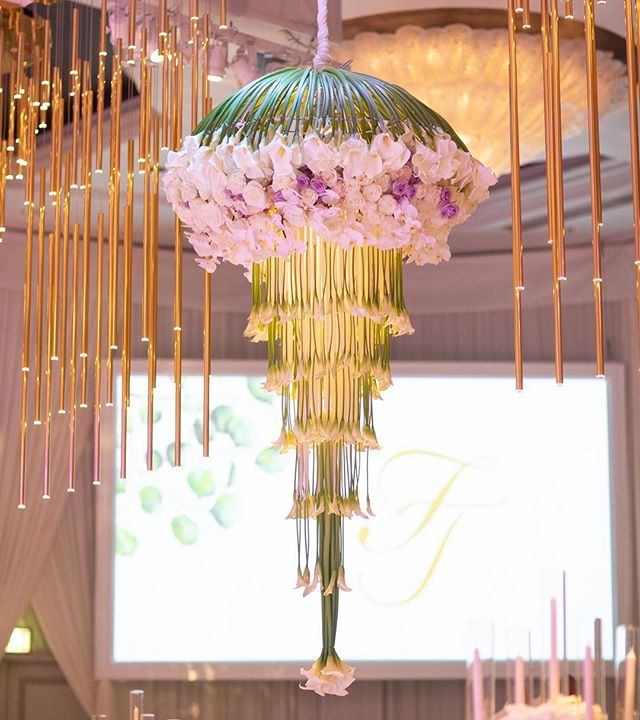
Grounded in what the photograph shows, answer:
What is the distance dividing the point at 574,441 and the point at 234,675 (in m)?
1.84

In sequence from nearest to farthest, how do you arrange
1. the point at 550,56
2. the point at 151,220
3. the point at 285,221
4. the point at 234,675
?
the point at 285,221 → the point at 550,56 → the point at 151,220 → the point at 234,675

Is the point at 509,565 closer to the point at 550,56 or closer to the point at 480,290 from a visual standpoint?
the point at 480,290

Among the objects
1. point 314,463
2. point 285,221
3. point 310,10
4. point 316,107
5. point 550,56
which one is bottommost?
point 314,463

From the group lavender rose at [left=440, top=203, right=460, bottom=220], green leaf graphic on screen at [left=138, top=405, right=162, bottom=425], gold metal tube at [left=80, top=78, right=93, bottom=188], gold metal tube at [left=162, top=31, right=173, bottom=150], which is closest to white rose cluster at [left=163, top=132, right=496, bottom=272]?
lavender rose at [left=440, top=203, right=460, bottom=220]

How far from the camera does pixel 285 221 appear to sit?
2.09m

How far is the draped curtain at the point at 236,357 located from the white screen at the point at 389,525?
16cm

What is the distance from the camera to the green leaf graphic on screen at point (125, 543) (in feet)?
18.4

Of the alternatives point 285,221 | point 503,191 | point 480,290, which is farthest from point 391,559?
point 285,221

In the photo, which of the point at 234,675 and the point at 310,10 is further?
the point at 234,675

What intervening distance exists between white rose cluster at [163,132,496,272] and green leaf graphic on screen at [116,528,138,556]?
3.59 m

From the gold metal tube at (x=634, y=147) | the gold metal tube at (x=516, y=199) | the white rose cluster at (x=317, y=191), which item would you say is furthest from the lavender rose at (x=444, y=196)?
the gold metal tube at (x=634, y=147)

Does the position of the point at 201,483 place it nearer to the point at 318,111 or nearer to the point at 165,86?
the point at 165,86

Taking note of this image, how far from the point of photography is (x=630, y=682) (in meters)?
1.44

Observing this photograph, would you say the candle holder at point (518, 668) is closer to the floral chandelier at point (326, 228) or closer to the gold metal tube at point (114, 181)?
the floral chandelier at point (326, 228)
